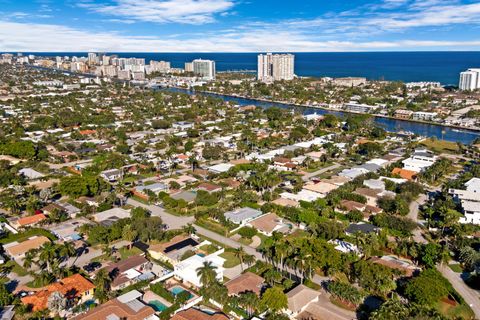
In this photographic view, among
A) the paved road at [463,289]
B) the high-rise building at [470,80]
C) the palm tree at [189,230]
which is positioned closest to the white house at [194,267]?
the palm tree at [189,230]

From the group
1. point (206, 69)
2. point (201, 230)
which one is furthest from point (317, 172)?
point (206, 69)

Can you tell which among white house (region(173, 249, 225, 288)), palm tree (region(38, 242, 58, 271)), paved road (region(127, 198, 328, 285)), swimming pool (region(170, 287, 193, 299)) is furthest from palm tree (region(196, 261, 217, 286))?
palm tree (region(38, 242, 58, 271))

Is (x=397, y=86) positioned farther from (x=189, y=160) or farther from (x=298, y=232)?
(x=298, y=232)

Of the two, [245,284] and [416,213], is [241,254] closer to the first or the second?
[245,284]

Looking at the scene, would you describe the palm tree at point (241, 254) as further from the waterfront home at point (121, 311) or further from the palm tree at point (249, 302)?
the waterfront home at point (121, 311)

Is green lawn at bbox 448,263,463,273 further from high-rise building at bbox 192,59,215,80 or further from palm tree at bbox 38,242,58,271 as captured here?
high-rise building at bbox 192,59,215,80

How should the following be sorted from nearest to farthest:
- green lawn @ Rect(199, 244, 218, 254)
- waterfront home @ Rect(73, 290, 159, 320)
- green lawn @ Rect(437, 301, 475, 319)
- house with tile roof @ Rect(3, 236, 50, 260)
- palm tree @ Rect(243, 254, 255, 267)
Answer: waterfront home @ Rect(73, 290, 159, 320)
green lawn @ Rect(437, 301, 475, 319)
palm tree @ Rect(243, 254, 255, 267)
house with tile roof @ Rect(3, 236, 50, 260)
green lawn @ Rect(199, 244, 218, 254)
